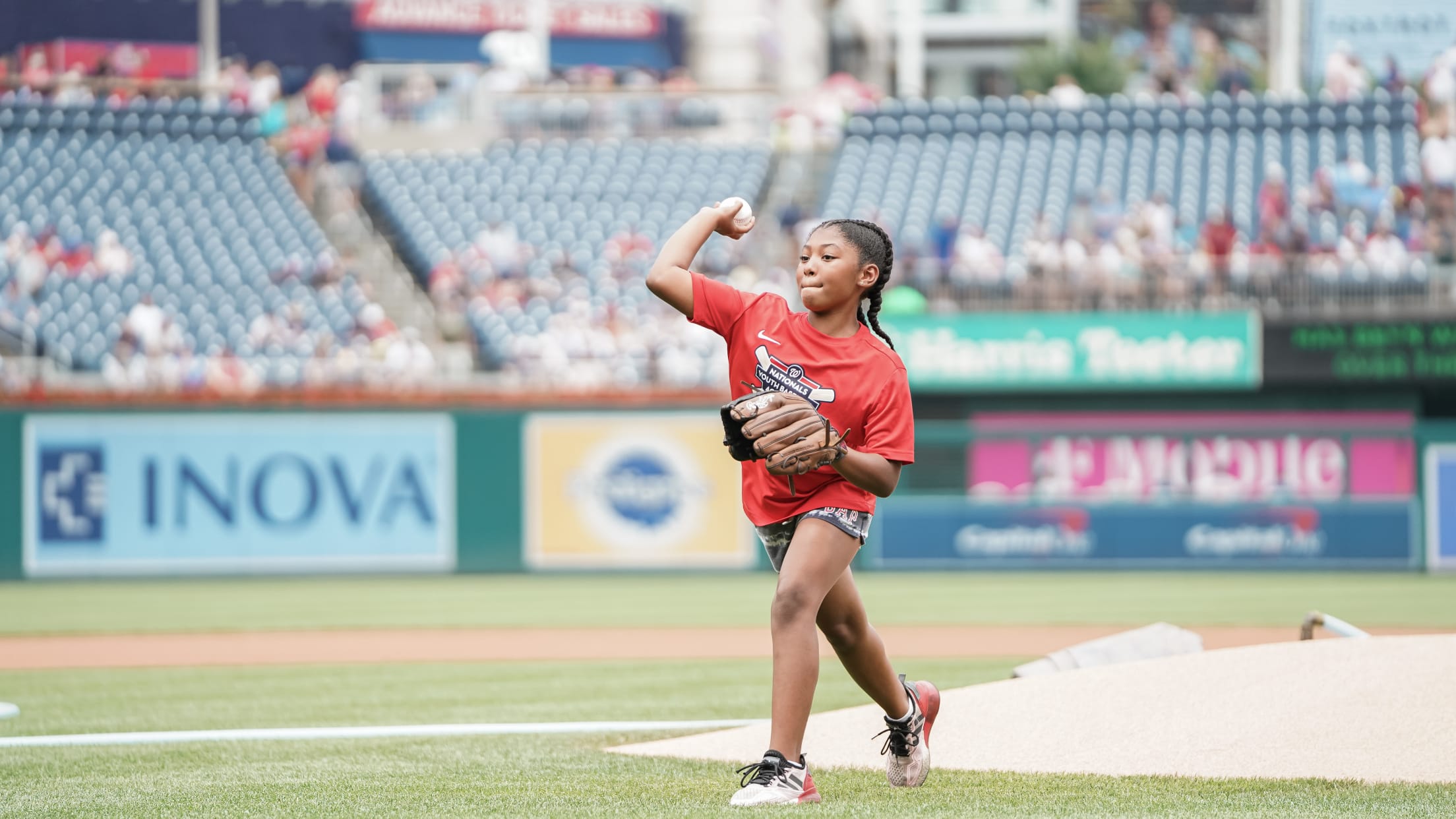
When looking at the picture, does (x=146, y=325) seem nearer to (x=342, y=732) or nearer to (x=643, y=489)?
(x=643, y=489)

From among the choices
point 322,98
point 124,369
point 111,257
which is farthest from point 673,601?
point 322,98

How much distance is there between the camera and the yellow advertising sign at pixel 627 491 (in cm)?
1869

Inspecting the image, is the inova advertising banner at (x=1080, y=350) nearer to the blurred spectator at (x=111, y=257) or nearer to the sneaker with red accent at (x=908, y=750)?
the blurred spectator at (x=111, y=257)

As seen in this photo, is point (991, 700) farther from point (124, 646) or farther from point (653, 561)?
point (653, 561)

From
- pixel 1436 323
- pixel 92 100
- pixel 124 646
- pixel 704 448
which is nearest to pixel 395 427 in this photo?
pixel 704 448

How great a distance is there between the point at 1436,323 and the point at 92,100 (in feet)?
59.7

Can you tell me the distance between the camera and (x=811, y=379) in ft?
16.1

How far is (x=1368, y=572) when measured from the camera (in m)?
18.1

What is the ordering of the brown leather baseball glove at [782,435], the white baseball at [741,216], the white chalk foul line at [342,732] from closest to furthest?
the brown leather baseball glove at [782,435]
the white baseball at [741,216]
the white chalk foul line at [342,732]

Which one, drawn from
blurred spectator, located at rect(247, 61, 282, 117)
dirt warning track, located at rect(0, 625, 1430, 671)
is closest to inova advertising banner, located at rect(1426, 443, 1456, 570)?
dirt warning track, located at rect(0, 625, 1430, 671)

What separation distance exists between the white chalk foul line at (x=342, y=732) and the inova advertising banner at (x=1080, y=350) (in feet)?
38.5

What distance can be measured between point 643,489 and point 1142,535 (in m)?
5.42

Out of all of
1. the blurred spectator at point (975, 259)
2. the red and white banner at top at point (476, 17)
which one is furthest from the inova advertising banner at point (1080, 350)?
the red and white banner at top at point (476, 17)

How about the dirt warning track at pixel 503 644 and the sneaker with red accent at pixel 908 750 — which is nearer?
the sneaker with red accent at pixel 908 750
